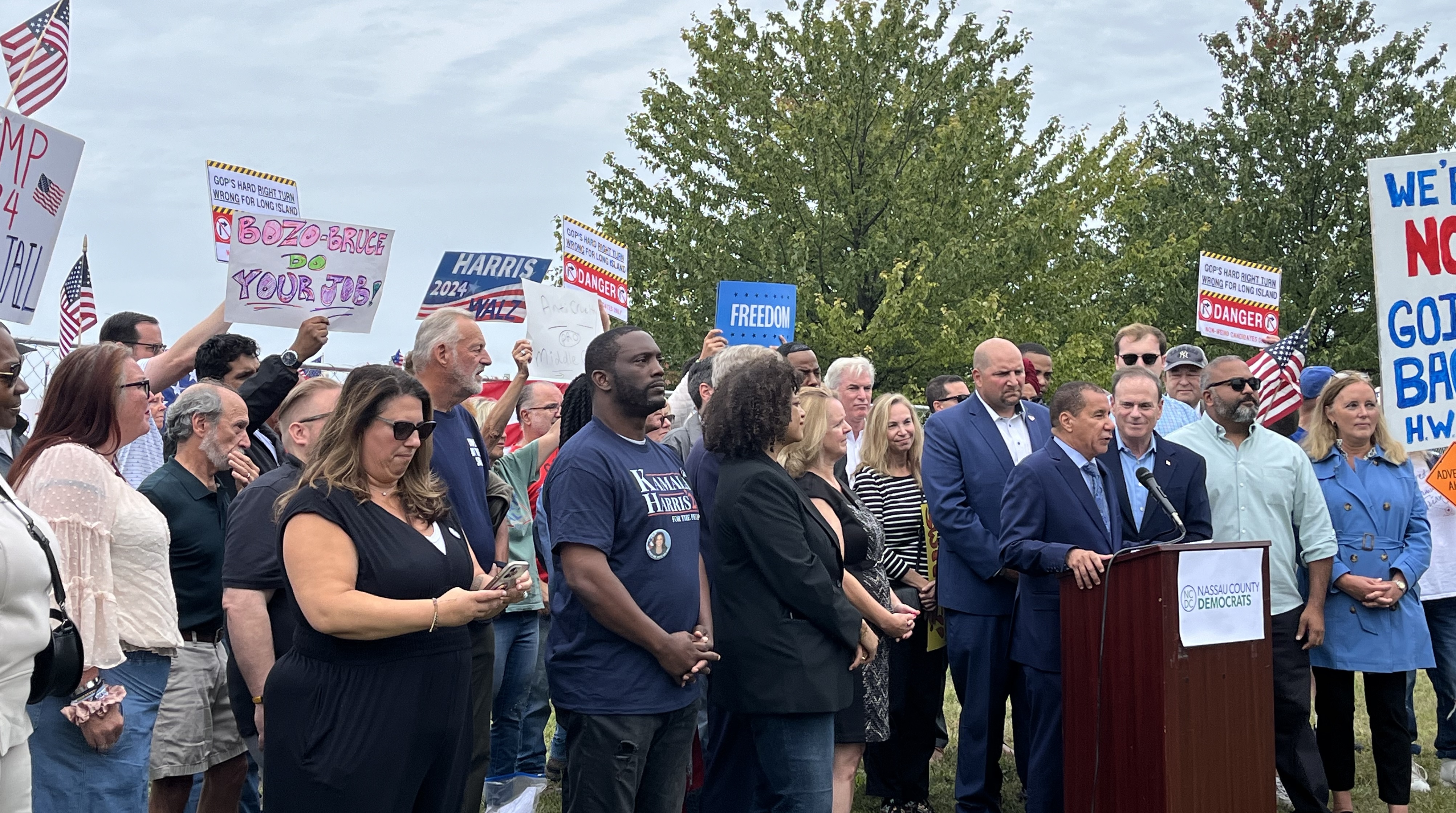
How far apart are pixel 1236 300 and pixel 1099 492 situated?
23.2 ft

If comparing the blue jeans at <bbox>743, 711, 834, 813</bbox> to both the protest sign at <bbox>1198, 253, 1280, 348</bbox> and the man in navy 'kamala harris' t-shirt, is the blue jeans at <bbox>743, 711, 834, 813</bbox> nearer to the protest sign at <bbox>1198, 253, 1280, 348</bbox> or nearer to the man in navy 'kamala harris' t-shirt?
the man in navy 'kamala harris' t-shirt

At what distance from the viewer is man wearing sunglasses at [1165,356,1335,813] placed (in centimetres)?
656

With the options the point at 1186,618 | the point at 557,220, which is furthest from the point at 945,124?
the point at 1186,618

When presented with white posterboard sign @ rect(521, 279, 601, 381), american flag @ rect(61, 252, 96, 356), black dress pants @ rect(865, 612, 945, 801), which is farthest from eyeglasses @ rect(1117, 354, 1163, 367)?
american flag @ rect(61, 252, 96, 356)

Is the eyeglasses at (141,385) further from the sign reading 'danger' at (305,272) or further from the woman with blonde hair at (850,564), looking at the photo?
the woman with blonde hair at (850,564)

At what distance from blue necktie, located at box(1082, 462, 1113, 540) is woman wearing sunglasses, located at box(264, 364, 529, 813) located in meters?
3.26

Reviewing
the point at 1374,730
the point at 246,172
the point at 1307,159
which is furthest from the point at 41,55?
the point at 1307,159

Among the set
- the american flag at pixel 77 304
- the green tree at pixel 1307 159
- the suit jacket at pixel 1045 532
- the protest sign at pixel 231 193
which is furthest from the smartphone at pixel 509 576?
the green tree at pixel 1307 159

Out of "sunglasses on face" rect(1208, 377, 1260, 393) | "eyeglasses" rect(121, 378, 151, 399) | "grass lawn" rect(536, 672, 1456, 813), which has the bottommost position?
"grass lawn" rect(536, 672, 1456, 813)

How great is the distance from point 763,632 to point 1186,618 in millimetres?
1790

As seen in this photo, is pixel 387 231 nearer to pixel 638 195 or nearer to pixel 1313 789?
pixel 1313 789

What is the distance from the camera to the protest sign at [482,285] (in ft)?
33.1

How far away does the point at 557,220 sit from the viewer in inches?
896

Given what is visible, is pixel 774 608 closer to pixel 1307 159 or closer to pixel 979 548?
pixel 979 548
